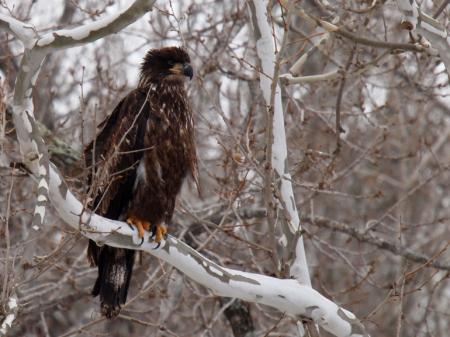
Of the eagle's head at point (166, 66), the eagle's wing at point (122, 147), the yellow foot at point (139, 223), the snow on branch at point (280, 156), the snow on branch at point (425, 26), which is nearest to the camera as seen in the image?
the snow on branch at point (425, 26)

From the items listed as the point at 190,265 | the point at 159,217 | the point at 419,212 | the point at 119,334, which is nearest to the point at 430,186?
the point at 419,212

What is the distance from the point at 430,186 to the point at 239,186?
8075 mm

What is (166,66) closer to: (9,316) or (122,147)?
(122,147)

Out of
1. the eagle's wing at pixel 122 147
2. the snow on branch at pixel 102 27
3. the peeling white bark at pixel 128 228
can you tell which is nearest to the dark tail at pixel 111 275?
the eagle's wing at pixel 122 147

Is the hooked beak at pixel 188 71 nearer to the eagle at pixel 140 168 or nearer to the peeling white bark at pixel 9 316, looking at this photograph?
the eagle at pixel 140 168

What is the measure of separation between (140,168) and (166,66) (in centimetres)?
101

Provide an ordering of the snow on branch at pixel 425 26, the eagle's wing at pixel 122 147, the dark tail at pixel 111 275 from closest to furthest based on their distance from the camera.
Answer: the snow on branch at pixel 425 26, the eagle's wing at pixel 122 147, the dark tail at pixel 111 275

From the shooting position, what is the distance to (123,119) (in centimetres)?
546

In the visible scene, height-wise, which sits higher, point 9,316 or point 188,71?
point 188,71

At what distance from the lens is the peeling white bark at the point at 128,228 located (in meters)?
3.93

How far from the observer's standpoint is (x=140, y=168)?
552cm

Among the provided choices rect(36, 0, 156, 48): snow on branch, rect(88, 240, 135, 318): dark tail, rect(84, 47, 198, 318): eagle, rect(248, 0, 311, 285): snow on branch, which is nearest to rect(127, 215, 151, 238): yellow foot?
rect(84, 47, 198, 318): eagle

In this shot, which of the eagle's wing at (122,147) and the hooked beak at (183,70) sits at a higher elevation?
the hooked beak at (183,70)

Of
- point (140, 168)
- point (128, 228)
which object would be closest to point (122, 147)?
point (140, 168)
